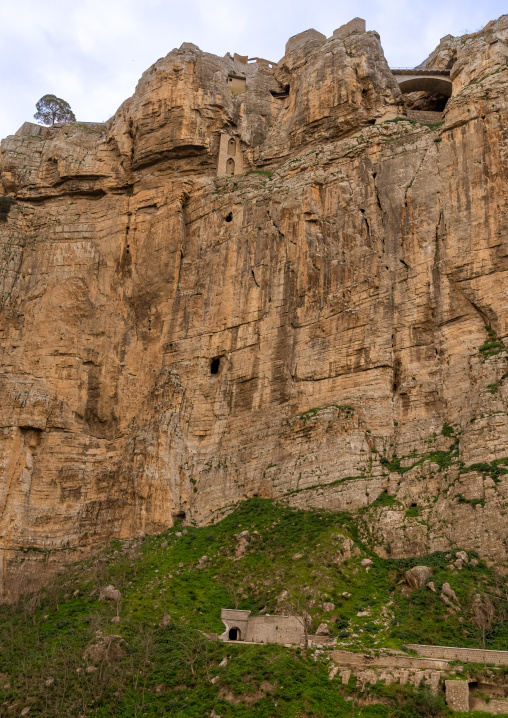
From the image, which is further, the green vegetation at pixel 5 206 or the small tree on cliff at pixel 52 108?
the small tree on cliff at pixel 52 108

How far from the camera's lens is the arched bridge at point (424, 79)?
176ft

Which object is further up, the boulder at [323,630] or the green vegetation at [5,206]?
the green vegetation at [5,206]

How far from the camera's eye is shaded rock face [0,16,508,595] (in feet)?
124

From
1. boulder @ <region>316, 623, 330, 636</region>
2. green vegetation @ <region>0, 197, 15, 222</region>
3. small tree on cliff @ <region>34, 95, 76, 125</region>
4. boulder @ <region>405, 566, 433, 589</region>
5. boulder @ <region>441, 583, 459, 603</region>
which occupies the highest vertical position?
small tree on cliff @ <region>34, 95, 76, 125</region>

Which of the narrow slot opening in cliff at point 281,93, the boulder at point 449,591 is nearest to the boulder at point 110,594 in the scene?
the boulder at point 449,591

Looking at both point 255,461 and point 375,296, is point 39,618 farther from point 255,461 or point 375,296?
point 375,296

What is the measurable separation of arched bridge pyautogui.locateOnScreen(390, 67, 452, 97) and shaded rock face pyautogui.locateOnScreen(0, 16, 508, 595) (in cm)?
345

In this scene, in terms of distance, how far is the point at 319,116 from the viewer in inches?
2009

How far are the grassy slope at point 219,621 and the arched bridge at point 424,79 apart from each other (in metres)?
28.9

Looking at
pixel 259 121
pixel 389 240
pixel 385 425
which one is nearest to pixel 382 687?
pixel 385 425

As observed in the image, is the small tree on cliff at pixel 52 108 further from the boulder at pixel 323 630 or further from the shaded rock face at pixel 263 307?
the boulder at pixel 323 630

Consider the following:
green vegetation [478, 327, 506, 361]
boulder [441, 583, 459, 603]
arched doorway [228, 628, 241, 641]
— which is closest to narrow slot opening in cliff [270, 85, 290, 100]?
green vegetation [478, 327, 506, 361]

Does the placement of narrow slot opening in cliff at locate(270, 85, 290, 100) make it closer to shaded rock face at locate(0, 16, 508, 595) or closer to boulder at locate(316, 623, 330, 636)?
shaded rock face at locate(0, 16, 508, 595)

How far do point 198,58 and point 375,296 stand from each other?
2324 cm
